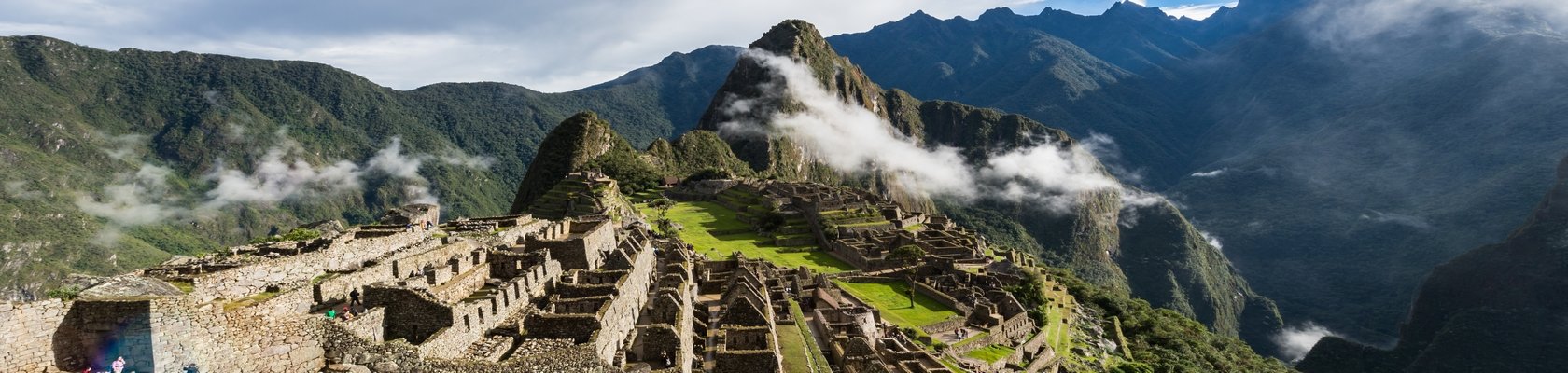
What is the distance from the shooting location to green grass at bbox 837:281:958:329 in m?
40.3

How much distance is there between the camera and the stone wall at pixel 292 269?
15.2m

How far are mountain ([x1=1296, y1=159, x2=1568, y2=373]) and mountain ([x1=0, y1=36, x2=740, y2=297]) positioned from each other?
142 meters

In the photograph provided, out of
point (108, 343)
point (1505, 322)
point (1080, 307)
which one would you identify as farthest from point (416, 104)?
point (1505, 322)

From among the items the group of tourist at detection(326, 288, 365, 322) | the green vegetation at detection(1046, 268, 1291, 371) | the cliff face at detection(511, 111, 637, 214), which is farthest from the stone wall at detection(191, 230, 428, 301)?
the cliff face at detection(511, 111, 637, 214)

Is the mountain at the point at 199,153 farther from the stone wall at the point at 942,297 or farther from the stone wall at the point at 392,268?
the stone wall at the point at 942,297

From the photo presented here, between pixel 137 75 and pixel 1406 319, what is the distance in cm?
23919

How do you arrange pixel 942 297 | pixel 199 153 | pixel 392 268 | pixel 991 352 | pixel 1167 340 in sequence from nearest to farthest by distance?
1. pixel 392 268
2. pixel 991 352
3. pixel 942 297
4. pixel 1167 340
5. pixel 199 153

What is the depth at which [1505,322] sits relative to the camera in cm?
A: 9700

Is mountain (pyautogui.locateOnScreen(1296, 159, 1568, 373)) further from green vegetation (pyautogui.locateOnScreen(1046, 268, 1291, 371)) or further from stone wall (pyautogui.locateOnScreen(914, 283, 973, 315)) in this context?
stone wall (pyautogui.locateOnScreen(914, 283, 973, 315))

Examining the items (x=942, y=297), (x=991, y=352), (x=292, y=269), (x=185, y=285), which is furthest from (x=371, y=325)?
(x=942, y=297)

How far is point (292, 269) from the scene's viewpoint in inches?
698

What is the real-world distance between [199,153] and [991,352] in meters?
154

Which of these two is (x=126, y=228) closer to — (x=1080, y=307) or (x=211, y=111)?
(x=211, y=111)

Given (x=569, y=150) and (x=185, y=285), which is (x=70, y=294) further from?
(x=569, y=150)
